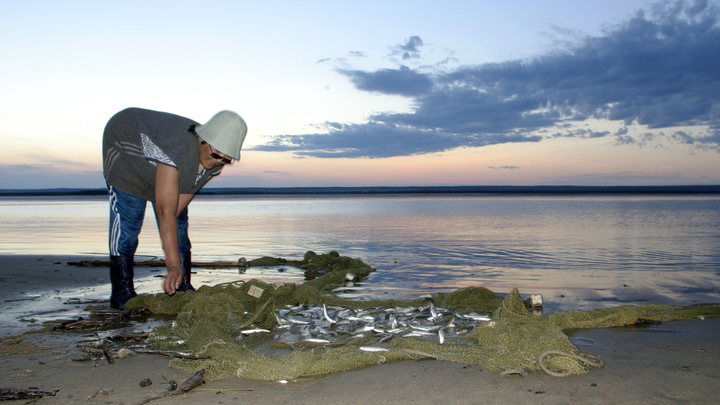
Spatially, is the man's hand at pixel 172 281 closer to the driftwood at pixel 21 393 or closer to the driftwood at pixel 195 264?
the driftwood at pixel 21 393

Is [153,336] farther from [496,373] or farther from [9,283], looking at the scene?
[9,283]

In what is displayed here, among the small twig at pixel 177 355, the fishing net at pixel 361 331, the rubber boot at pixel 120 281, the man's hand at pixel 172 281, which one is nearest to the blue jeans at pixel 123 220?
the rubber boot at pixel 120 281

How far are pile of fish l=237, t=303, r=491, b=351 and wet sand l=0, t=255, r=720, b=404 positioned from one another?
1.89 feet

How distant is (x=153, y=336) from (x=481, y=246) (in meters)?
8.68

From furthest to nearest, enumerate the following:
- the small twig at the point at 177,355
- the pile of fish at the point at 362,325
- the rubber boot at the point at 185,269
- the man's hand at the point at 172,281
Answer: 1. the rubber boot at the point at 185,269
2. the pile of fish at the point at 362,325
3. the man's hand at the point at 172,281
4. the small twig at the point at 177,355

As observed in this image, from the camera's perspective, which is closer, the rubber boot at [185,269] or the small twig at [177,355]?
the small twig at [177,355]

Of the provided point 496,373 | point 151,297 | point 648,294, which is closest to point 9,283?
point 151,297

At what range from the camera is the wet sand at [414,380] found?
2586 mm

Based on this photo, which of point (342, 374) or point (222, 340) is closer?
point (342, 374)

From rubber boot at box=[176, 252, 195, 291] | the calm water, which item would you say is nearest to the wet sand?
rubber boot at box=[176, 252, 195, 291]

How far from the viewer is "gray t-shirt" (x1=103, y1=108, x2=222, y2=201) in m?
3.80

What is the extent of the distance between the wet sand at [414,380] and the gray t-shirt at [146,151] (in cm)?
146

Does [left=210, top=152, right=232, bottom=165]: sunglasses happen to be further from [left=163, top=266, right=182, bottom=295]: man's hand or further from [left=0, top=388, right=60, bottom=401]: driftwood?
[left=0, top=388, right=60, bottom=401]: driftwood

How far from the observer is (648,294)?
5926 millimetres
